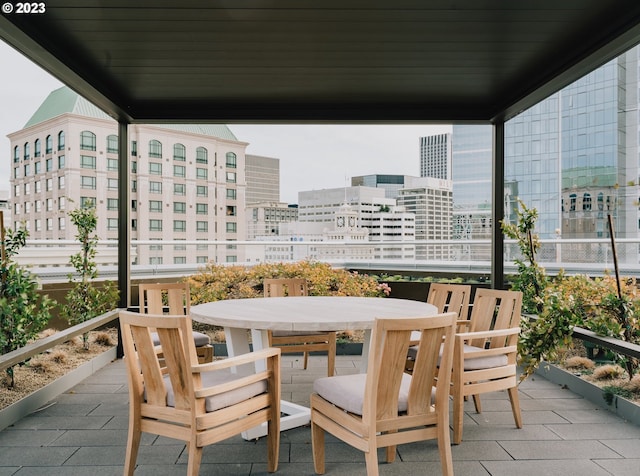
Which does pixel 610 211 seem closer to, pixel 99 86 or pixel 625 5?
pixel 625 5

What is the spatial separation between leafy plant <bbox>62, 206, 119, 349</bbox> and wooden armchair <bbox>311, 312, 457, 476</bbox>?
355 centimetres

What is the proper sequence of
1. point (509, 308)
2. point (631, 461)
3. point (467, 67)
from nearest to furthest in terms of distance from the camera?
point (631, 461) < point (509, 308) < point (467, 67)

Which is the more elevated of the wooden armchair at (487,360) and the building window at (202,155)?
the building window at (202,155)

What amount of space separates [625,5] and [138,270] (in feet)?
21.2

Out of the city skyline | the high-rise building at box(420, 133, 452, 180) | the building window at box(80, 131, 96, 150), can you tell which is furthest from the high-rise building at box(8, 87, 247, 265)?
the high-rise building at box(420, 133, 452, 180)

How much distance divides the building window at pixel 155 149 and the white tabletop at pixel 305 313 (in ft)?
127

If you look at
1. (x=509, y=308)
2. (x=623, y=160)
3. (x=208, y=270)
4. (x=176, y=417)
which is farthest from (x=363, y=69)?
(x=208, y=270)

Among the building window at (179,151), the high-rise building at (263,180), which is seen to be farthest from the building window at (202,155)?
the high-rise building at (263,180)

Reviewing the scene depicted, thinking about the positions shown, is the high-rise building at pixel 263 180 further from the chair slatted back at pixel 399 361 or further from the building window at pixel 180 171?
the building window at pixel 180 171

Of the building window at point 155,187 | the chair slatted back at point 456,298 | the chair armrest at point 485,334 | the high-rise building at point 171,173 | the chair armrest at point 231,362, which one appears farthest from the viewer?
the building window at point 155,187

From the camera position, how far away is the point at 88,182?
30.3 meters

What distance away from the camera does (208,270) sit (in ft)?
21.6

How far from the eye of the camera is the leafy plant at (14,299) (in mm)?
3636

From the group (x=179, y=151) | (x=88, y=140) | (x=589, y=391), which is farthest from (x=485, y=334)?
(x=179, y=151)
